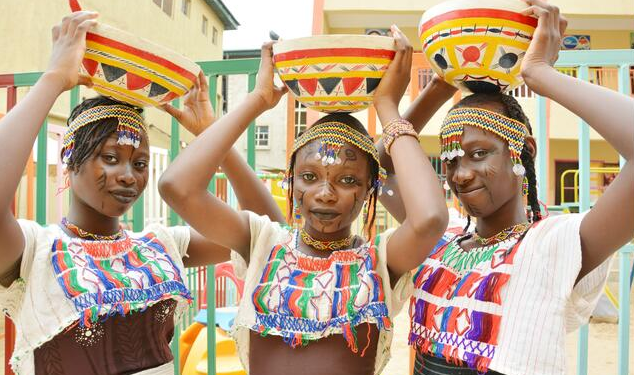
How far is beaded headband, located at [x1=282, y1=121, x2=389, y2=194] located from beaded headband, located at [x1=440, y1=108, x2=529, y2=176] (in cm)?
27

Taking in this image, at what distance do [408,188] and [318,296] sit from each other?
Result: 1.59ft

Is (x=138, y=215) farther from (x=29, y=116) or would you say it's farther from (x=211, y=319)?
(x=29, y=116)

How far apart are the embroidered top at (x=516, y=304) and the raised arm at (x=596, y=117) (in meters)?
0.07

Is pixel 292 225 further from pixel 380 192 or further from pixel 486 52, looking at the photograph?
pixel 486 52

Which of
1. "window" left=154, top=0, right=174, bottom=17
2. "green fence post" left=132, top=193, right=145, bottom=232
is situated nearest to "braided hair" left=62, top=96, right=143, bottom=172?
"green fence post" left=132, top=193, right=145, bottom=232

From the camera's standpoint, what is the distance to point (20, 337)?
1929 millimetres

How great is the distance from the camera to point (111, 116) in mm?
2090

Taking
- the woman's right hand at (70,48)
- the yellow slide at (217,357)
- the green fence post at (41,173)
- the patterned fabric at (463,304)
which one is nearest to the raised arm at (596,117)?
the patterned fabric at (463,304)

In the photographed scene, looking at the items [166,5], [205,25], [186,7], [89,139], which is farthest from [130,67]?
[205,25]

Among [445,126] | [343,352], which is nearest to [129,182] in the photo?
[343,352]

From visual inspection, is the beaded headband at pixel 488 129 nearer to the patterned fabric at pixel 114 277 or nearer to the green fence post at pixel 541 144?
the green fence post at pixel 541 144

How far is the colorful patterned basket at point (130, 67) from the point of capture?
6.28ft

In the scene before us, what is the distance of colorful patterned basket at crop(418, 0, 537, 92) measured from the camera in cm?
173

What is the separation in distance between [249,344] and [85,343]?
1.86 feet
